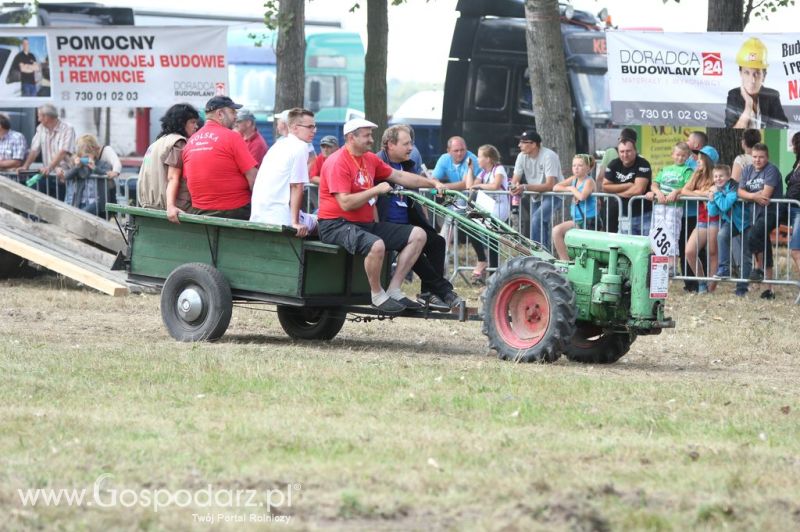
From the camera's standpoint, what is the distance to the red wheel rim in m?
9.95

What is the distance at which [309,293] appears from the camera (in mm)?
10688

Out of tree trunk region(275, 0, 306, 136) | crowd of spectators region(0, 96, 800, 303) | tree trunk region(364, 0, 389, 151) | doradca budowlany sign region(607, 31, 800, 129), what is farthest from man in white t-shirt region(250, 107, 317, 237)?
tree trunk region(364, 0, 389, 151)

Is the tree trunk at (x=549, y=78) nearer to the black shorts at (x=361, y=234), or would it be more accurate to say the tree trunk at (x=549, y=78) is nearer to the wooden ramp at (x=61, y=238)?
the wooden ramp at (x=61, y=238)

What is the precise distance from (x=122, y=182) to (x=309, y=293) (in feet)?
26.9

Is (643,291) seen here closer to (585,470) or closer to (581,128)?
(585,470)

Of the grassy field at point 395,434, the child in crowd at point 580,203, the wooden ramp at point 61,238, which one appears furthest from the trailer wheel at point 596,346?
the wooden ramp at point 61,238

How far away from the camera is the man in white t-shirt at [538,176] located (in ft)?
52.0

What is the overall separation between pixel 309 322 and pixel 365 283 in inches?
33.8

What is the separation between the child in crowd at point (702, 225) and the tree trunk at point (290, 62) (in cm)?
584

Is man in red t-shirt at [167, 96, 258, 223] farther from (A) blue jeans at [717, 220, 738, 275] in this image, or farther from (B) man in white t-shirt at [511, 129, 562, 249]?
(A) blue jeans at [717, 220, 738, 275]

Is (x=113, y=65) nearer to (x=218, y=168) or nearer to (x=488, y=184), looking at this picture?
(x=488, y=184)

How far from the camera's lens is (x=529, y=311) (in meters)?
10.0

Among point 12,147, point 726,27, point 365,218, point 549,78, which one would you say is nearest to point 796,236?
point 549,78

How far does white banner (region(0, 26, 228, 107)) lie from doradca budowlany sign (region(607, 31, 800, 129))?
550 centimetres
